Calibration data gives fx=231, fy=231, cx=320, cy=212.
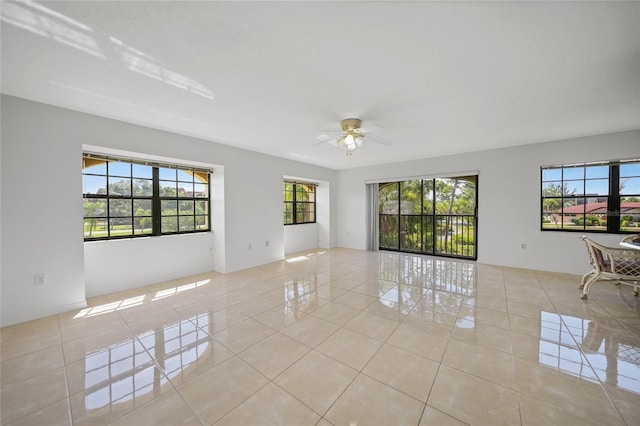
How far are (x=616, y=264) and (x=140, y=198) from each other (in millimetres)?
6875

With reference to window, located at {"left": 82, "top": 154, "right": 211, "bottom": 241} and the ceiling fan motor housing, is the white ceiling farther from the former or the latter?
window, located at {"left": 82, "top": 154, "right": 211, "bottom": 241}

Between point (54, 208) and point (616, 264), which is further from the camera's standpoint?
point (616, 264)

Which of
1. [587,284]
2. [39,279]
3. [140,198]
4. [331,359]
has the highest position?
[140,198]

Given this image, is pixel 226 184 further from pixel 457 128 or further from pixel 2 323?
pixel 457 128

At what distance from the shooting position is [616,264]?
9.78 feet

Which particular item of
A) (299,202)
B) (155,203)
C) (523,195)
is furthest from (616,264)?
(155,203)

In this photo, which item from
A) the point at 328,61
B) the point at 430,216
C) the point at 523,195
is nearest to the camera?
the point at 328,61

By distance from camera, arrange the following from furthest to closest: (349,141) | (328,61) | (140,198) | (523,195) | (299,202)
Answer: (299,202) < (523,195) < (140,198) < (349,141) < (328,61)

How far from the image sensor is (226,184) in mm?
4402

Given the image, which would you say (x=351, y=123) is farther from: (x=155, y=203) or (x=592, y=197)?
(x=592, y=197)

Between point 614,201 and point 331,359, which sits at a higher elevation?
point 614,201

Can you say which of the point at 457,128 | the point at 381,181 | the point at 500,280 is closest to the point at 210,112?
the point at 457,128

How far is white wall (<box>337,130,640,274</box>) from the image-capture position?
3904mm

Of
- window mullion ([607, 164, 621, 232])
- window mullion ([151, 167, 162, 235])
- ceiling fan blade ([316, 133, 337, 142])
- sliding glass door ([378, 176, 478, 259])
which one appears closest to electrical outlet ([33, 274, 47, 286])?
window mullion ([151, 167, 162, 235])
